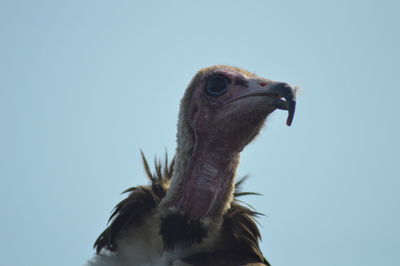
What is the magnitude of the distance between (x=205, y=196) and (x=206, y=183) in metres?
0.16

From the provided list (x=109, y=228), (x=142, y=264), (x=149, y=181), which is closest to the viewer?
(x=142, y=264)

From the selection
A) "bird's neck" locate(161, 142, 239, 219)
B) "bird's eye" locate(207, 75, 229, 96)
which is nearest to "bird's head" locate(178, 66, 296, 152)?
"bird's eye" locate(207, 75, 229, 96)

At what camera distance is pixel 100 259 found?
7.07 metres

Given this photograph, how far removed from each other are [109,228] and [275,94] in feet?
7.68

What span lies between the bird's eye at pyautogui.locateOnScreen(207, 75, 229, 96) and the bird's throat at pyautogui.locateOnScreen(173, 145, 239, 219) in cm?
65

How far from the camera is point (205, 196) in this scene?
23.2ft

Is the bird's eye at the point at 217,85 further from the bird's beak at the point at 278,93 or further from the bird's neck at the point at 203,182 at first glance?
the bird's neck at the point at 203,182

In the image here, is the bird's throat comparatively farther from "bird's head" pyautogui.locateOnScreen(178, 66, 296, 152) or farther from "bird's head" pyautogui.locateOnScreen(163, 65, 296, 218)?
"bird's head" pyautogui.locateOnScreen(178, 66, 296, 152)

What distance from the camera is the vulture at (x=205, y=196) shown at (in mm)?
6707

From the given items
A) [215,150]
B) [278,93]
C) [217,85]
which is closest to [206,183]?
[215,150]

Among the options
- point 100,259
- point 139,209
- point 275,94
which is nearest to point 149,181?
point 139,209

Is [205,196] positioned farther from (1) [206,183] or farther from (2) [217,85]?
(2) [217,85]

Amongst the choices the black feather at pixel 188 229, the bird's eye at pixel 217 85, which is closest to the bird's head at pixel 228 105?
the bird's eye at pixel 217 85

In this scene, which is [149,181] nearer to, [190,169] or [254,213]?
[190,169]
